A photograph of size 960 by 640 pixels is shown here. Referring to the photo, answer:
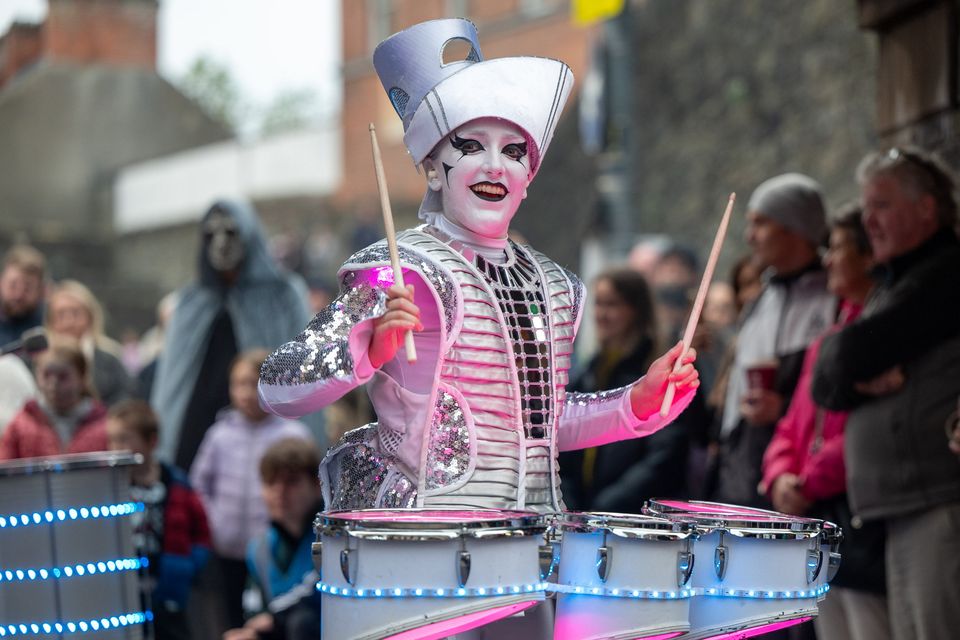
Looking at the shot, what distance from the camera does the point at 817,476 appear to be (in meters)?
6.15

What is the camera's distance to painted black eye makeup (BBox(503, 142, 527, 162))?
14.5ft

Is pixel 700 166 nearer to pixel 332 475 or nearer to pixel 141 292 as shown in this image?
pixel 141 292

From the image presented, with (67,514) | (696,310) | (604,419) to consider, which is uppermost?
(696,310)

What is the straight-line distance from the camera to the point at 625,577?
4.02m

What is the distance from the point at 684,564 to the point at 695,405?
134 inches

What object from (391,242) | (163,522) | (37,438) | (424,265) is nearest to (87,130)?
(37,438)

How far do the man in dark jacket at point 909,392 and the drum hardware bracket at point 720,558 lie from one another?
5.91ft

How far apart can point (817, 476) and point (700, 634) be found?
2.08m

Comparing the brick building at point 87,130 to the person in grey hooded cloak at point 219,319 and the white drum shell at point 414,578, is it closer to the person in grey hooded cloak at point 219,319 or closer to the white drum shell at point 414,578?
the person in grey hooded cloak at point 219,319

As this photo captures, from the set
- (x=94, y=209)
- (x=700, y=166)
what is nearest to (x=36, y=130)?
(x=94, y=209)

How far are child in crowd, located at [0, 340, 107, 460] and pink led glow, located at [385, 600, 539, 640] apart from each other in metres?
4.33

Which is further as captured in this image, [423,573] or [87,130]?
[87,130]

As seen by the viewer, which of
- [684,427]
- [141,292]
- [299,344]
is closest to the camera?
[299,344]

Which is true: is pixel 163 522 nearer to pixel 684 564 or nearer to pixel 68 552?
pixel 68 552
